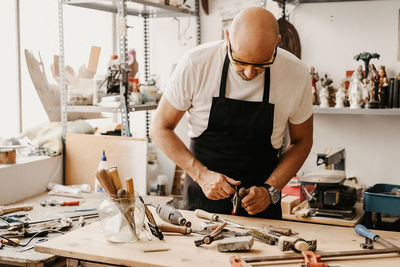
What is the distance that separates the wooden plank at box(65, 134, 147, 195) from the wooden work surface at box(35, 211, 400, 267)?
1.29 meters

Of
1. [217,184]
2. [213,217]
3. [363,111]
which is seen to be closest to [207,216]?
[213,217]

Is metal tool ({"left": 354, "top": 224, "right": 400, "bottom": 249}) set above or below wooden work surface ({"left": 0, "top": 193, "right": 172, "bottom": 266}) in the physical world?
above

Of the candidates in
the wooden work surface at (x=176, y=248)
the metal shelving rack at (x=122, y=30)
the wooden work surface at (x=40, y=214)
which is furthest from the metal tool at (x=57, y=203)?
the wooden work surface at (x=176, y=248)

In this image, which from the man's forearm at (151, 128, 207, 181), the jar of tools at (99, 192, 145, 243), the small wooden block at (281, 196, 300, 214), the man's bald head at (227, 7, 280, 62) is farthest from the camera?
the small wooden block at (281, 196, 300, 214)

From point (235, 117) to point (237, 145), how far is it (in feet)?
0.44

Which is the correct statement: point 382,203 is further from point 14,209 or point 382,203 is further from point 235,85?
point 14,209

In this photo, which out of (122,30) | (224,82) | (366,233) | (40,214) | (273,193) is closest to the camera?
(366,233)

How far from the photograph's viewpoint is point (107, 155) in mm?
3195

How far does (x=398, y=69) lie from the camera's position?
333 centimetres

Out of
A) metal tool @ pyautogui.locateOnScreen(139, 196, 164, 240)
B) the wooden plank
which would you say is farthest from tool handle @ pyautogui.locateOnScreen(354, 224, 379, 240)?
the wooden plank

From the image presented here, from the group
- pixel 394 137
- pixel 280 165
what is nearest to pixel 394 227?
pixel 394 137

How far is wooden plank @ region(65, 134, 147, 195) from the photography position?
3.14 metres

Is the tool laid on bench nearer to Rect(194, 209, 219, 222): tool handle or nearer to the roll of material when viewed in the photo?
Rect(194, 209, 219, 222): tool handle

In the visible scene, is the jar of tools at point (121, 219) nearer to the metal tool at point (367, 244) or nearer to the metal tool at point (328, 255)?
the metal tool at point (328, 255)
